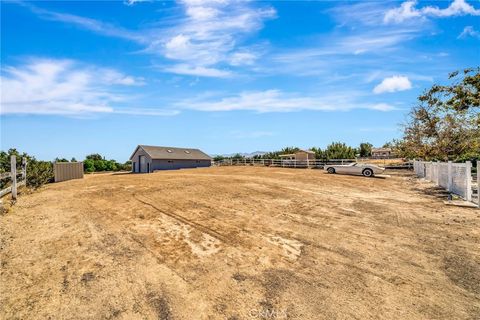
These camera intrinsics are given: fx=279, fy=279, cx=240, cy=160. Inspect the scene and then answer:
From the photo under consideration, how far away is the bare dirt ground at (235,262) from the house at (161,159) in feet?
90.9

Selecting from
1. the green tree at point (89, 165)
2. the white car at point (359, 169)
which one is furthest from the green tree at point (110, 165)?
the white car at point (359, 169)

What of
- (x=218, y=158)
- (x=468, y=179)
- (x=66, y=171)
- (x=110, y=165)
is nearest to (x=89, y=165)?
(x=110, y=165)

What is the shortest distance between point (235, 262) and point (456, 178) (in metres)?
12.9

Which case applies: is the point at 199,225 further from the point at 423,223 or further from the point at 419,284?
the point at 423,223

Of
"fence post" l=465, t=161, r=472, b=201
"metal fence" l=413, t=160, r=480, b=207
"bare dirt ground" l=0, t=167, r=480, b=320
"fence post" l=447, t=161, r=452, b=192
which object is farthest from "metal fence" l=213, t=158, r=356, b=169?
"bare dirt ground" l=0, t=167, r=480, b=320

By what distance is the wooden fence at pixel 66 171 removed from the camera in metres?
21.3

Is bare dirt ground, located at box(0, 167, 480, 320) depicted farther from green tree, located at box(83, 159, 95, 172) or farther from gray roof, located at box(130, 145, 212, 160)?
green tree, located at box(83, 159, 95, 172)

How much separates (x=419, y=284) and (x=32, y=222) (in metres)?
9.57

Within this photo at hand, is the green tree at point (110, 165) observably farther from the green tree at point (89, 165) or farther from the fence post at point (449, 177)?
the fence post at point (449, 177)

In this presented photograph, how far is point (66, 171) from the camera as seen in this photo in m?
22.3

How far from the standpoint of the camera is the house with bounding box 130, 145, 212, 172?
37469 millimetres

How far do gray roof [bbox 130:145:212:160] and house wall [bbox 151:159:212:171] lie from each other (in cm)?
53

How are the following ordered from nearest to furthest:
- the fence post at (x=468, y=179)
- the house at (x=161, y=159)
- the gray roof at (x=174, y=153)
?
the fence post at (x=468, y=179) < the house at (x=161, y=159) < the gray roof at (x=174, y=153)

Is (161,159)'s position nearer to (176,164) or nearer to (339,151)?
(176,164)
